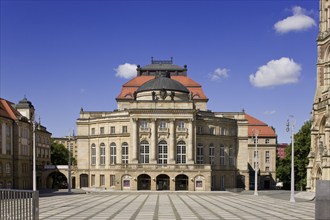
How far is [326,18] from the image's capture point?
79250 millimetres

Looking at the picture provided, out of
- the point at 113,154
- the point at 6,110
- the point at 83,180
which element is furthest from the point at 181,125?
the point at 6,110

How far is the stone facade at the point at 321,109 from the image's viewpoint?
71.1 metres

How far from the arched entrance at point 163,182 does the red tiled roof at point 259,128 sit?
4176 cm

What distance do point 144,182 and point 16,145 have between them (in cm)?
2403

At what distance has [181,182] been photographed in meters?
83.9

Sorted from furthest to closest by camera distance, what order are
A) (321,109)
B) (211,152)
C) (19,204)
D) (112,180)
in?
(211,152), (112,180), (321,109), (19,204)

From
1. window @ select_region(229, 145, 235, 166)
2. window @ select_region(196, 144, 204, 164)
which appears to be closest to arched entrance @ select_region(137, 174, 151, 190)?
window @ select_region(196, 144, 204, 164)

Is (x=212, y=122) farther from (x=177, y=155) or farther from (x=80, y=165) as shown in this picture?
(x=80, y=165)

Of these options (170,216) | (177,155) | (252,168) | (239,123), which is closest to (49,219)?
(170,216)

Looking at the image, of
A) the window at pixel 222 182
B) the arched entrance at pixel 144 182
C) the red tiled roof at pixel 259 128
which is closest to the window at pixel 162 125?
the arched entrance at pixel 144 182

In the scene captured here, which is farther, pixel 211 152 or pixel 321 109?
pixel 211 152

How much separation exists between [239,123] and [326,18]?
2968 centimetres

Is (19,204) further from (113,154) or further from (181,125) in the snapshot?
(113,154)

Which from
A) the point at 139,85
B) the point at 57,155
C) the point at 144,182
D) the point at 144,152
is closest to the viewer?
the point at 144,182
